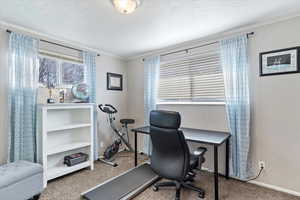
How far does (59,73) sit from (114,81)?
1.18 m

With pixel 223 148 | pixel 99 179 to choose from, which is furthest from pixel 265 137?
pixel 99 179

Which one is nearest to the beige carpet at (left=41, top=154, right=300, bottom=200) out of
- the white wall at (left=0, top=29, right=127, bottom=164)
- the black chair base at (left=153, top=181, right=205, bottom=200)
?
the black chair base at (left=153, top=181, right=205, bottom=200)

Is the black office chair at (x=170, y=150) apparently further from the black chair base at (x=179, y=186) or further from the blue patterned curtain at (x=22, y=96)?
the blue patterned curtain at (x=22, y=96)

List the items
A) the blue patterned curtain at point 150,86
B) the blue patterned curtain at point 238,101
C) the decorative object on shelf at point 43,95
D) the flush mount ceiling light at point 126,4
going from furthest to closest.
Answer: the blue patterned curtain at point 150,86 → the decorative object on shelf at point 43,95 → the blue patterned curtain at point 238,101 → the flush mount ceiling light at point 126,4

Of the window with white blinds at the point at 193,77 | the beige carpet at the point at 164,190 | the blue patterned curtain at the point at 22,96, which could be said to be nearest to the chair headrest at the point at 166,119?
the beige carpet at the point at 164,190

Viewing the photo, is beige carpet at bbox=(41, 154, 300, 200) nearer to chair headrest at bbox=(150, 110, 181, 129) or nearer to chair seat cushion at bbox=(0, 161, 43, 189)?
chair seat cushion at bbox=(0, 161, 43, 189)

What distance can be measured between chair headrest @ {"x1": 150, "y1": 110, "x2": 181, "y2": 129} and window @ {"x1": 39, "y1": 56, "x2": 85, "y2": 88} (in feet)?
6.29

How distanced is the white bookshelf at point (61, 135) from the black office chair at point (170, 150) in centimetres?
144

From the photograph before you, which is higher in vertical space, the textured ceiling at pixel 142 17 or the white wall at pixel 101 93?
the textured ceiling at pixel 142 17

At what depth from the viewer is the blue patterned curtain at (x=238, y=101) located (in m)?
2.34

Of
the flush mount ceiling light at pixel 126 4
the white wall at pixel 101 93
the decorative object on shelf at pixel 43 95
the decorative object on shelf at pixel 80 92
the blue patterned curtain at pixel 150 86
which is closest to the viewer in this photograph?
the flush mount ceiling light at pixel 126 4

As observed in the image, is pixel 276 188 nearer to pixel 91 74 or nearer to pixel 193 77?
pixel 193 77

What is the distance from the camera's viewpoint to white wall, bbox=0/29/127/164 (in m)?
2.21

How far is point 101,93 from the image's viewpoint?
138 inches
